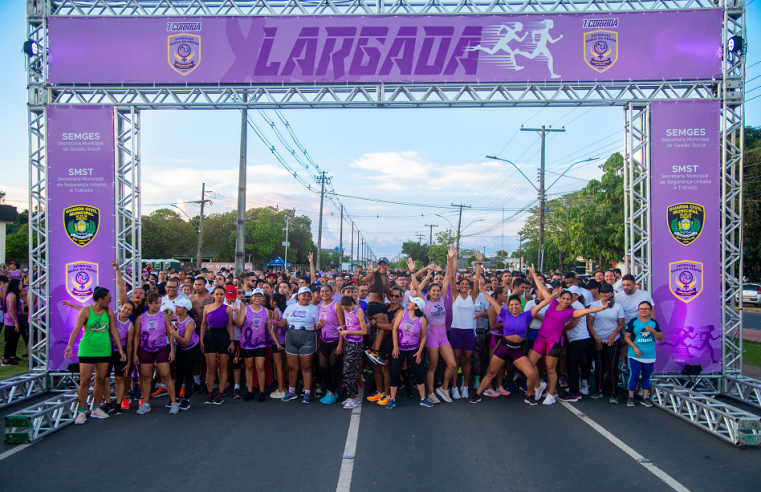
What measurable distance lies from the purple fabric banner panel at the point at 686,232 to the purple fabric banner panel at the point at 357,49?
2.97 ft

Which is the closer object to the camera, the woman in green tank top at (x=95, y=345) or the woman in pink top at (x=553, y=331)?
the woman in green tank top at (x=95, y=345)

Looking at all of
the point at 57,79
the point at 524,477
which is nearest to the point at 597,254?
the point at 524,477

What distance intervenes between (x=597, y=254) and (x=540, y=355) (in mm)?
15639

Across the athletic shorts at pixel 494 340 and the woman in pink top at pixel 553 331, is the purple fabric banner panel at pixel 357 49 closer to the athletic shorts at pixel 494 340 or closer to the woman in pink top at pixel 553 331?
the woman in pink top at pixel 553 331

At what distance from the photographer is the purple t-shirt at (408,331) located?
22.5 feet

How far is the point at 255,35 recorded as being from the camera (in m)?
8.04

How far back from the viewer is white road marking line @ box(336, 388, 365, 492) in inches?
172

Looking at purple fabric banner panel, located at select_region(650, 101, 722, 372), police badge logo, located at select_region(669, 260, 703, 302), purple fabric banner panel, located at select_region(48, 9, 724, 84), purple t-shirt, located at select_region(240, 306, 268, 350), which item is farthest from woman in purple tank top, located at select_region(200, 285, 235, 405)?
police badge logo, located at select_region(669, 260, 703, 302)

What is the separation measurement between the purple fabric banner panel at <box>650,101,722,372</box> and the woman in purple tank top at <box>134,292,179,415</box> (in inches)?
297

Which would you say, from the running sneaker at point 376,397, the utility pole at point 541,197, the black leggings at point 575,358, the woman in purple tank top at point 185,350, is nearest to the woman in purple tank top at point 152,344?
the woman in purple tank top at point 185,350

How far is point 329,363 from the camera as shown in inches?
279

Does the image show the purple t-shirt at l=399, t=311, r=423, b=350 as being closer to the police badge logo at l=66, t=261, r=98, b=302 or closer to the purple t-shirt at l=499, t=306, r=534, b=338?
the purple t-shirt at l=499, t=306, r=534, b=338

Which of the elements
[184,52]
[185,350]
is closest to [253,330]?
[185,350]

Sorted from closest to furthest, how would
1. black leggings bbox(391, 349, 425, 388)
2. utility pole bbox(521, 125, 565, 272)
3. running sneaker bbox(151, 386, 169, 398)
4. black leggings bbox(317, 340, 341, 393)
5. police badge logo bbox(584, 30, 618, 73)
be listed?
black leggings bbox(391, 349, 425, 388), black leggings bbox(317, 340, 341, 393), running sneaker bbox(151, 386, 169, 398), police badge logo bbox(584, 30, 618, 73), utility pole bbox(521, 125, 565, 272)
